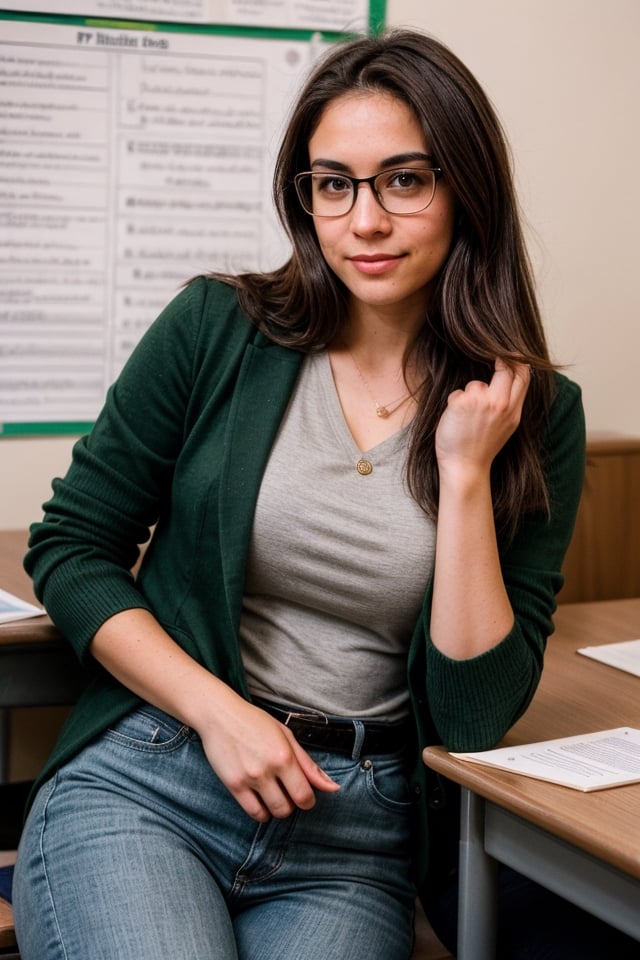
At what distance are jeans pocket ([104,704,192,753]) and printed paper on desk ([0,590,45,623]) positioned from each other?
11.1 inches

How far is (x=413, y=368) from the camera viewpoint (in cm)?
159

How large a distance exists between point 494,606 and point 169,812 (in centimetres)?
44

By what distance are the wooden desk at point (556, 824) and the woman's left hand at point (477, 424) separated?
13.1 inches

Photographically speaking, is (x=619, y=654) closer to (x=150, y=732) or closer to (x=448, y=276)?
(x=448, y=276)

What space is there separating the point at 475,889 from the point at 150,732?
1.33 ft

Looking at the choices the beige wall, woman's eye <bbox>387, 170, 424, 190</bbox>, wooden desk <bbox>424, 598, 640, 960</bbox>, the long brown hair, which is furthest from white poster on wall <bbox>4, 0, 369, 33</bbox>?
wooden desk <bbox>424, 598, 640, 960</bbox>

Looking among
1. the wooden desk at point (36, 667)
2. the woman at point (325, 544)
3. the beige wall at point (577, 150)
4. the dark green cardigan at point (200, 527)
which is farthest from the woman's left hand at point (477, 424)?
the beige wall at point (577, 150)

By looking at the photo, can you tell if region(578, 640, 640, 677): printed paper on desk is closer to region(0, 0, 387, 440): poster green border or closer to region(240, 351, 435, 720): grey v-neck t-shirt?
region(240, 351, 435, 720): grey v-neck t-shirt

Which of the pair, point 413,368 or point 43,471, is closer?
point 413,368

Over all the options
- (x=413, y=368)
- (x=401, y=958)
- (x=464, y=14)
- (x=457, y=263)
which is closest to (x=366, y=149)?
(x=457, y=263)

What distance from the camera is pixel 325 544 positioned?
1.45m

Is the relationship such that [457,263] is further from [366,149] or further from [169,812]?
[169,812]

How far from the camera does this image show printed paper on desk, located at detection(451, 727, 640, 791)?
1.28m

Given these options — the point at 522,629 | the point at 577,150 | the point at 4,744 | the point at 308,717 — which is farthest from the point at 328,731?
the point at 577,150
